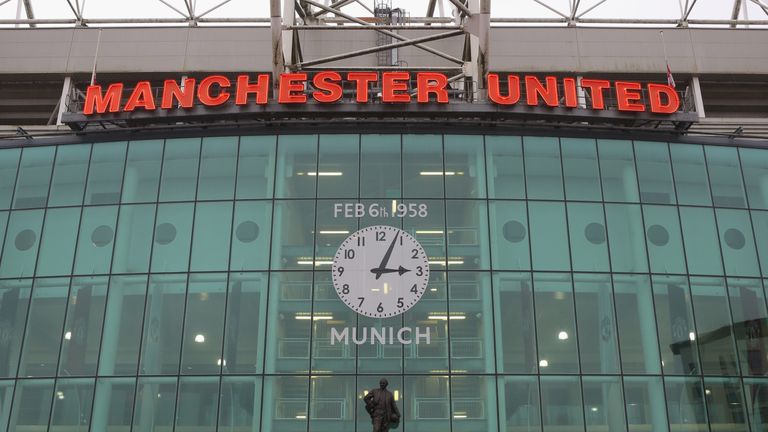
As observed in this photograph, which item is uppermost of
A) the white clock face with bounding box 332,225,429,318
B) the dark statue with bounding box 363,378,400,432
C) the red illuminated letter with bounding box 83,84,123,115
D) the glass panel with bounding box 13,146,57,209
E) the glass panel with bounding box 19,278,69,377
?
the red illuminated letter with bounding box 83,84,123,115

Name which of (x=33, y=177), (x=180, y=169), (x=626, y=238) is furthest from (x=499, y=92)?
(x=33, y=177)

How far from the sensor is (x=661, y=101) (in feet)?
108

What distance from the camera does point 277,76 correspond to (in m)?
33.2

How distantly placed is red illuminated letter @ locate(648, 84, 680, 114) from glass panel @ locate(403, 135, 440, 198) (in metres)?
9.01

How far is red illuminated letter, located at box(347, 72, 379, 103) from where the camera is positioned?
103 feet

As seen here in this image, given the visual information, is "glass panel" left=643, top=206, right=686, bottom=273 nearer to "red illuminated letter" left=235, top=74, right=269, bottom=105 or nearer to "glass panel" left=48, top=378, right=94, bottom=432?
"red illuminated letter" left=235, top=74, right=269, bottom=105

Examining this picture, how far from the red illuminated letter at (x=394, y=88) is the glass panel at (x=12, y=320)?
16220 millimetres

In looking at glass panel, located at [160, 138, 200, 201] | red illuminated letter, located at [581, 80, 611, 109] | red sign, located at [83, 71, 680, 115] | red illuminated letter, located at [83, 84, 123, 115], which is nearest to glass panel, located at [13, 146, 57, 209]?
red illuminated letter, located at [83, 84, 123, 115]

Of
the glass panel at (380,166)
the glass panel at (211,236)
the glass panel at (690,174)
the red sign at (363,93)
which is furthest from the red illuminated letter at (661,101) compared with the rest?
the glass panel at (211,236)

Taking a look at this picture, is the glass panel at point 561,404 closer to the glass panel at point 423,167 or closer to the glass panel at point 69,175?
the glass panel at point 423,167

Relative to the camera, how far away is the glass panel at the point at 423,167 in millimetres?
30703

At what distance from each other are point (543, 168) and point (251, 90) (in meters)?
12.6

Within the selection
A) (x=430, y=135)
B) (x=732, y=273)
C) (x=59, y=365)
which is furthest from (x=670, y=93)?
(x=59, y=365)

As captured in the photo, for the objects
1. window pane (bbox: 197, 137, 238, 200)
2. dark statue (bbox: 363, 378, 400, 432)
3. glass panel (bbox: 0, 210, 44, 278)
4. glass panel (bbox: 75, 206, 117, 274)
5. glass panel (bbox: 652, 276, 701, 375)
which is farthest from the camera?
window pane (bbox: 197, 137, 238, 200)
